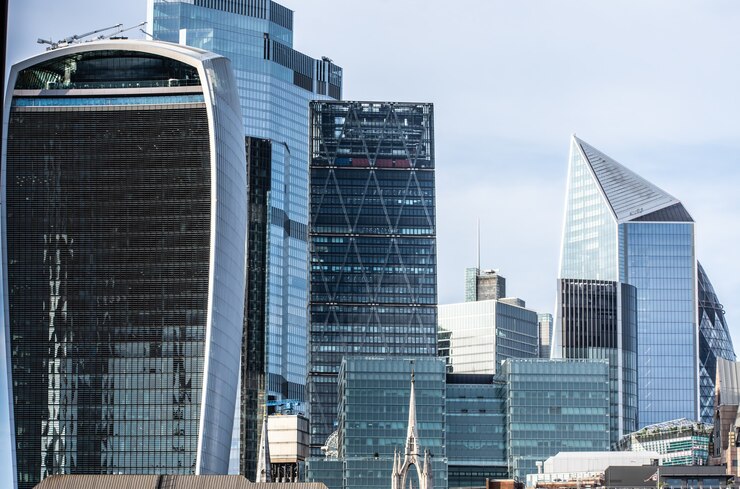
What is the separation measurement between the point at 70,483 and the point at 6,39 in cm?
13613

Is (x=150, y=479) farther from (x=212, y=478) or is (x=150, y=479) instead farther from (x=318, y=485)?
(x=318, y=485)

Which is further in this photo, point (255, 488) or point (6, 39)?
point (255, 488)

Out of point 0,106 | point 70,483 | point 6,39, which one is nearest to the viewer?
point 6,39

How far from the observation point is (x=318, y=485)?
504 feet

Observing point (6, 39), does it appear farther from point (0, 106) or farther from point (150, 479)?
point (150, 479)

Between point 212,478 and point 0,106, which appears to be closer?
point 0,106

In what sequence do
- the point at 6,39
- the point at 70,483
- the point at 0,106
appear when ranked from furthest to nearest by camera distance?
1. the point at 70,483
2. the point at 0,106
3. the point at 6,39

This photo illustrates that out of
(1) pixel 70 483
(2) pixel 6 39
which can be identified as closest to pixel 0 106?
(2) pixel 6 39

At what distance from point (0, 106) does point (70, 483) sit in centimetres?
13022

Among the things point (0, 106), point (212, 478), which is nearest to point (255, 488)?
point (212, 478)

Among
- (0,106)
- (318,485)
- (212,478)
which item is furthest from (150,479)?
(0,106)

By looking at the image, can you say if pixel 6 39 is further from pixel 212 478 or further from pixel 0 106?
pixel 212 478

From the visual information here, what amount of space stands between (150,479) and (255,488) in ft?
32.6

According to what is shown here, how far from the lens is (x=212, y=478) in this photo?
155m
